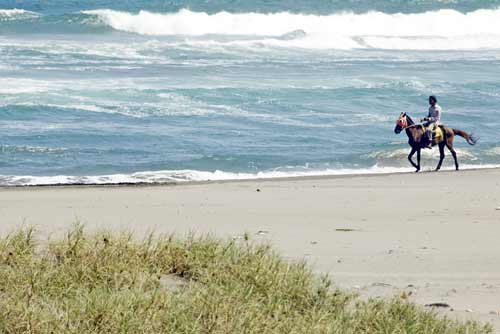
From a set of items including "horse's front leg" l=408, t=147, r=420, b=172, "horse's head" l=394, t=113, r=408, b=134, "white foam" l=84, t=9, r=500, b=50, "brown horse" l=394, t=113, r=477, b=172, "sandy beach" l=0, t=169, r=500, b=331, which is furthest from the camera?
"white foam" l=84, t=9, r=500, b=50

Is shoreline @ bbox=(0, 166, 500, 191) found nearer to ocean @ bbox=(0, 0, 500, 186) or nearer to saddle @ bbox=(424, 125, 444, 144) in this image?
ocean @ bbox=(0, 0, 500, 186)

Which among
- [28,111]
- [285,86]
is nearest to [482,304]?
[28,111]

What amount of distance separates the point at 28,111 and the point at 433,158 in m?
8.05

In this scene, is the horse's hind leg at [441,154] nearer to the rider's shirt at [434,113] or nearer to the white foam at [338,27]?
the rider's shirt at [434,113]

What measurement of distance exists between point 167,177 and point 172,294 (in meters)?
9.54

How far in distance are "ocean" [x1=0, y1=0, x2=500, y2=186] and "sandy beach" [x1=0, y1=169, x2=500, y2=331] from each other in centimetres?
211

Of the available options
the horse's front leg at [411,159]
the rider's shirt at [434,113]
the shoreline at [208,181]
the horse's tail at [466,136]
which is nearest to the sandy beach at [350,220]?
the shoreline at [208,181]

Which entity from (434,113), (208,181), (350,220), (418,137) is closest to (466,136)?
(434,113)

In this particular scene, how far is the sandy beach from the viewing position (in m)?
8.43

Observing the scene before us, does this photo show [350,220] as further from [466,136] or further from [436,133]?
[466,136]

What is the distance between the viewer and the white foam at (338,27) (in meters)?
42.6

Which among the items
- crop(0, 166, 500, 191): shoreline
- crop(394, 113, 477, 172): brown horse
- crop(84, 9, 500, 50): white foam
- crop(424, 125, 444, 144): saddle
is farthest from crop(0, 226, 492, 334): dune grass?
crop(84, 9, 500, 50): white foam

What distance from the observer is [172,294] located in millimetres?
6918

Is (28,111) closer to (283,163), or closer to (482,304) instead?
(283,163)
